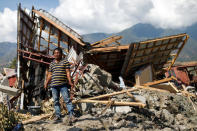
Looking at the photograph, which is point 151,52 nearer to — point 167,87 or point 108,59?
point 167,87

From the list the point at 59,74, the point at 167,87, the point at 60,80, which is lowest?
the point at 167,87

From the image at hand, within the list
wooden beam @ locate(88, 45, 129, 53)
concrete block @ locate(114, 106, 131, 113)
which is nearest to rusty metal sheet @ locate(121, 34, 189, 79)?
wooden beam @ locate(88, 45, 129, 53)

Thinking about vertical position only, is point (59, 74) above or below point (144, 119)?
above

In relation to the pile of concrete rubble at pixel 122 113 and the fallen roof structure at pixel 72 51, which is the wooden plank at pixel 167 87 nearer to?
the fallen roof structure at pixel 72 51

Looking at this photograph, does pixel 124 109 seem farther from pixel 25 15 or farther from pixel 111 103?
pixel 25 15

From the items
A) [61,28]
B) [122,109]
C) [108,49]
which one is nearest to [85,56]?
[108,49]

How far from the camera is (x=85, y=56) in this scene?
24.6 ft

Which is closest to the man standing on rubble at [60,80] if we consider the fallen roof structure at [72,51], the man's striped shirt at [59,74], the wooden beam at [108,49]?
the man's striped shirt at [59,74]

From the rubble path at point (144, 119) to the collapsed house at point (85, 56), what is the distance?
5.12ft

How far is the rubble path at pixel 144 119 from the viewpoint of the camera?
123 inches

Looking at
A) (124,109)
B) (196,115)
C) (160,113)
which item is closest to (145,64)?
(196,115)

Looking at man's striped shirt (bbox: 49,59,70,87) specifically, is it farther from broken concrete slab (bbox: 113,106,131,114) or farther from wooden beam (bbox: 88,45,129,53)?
wooden beam (bbox: 88,45,129,53)

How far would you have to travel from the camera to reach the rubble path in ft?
10.3

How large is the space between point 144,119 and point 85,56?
441 cm
